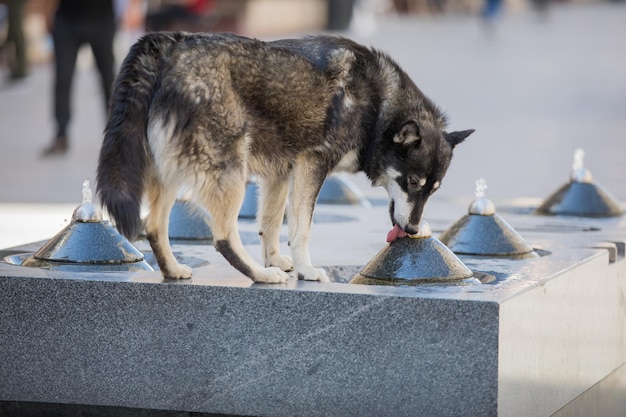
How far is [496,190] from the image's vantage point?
13516 millimetres

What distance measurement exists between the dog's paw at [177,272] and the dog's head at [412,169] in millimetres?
1065

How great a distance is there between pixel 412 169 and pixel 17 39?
19.3 m

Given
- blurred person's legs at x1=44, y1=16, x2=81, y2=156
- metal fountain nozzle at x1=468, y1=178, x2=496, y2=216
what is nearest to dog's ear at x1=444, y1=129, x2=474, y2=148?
metal fountain nozzle at x1=468, y1=178, x2=496, y2=216

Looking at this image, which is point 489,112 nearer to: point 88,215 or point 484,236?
point 484,236

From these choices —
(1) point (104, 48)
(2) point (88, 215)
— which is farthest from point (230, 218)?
(1) point (104, 48)

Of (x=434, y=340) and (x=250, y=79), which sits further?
(x=250, y=79)

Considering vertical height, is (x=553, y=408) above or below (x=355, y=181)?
above

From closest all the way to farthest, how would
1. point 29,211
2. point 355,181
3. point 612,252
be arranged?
point 612,252 → point 29,211 → point 355,181

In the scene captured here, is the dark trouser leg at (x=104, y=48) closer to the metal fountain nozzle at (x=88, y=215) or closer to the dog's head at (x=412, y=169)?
the metal fountain nozzle at (x=88, y=215)

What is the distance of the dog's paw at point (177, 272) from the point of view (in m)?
6.00

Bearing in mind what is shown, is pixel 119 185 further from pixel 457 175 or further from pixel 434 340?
pixel 457 175

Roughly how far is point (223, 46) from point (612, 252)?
258 centimetres

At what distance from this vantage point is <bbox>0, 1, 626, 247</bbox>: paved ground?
13.8 metres

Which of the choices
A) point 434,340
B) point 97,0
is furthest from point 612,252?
point 97,0
